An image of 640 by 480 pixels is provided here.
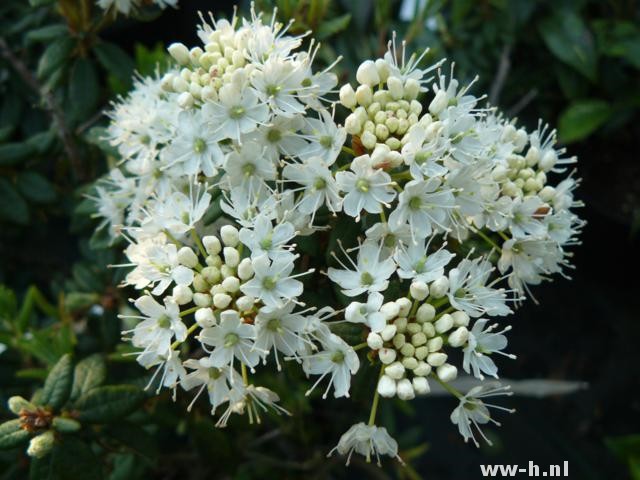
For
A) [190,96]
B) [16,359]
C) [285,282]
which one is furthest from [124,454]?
[190,96]

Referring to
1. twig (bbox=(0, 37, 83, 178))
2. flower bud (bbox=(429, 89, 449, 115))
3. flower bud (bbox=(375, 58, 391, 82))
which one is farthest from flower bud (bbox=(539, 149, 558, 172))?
twig (bbox=(0, 37, 83, 178))

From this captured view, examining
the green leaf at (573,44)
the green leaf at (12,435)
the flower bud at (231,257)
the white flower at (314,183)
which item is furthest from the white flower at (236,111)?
the green leaf at (573,44)

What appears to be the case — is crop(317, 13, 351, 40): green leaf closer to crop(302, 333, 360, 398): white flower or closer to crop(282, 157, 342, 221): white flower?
crop(282, 157, 342, 221): white flower

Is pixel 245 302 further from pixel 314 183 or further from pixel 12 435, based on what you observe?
pixel 12 435

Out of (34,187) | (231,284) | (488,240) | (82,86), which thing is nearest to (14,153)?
(34,187)

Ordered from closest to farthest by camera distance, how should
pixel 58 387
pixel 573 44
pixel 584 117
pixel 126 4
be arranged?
pixel 58 387, pixel 126 4, pixel 573 44, pixel 584 117

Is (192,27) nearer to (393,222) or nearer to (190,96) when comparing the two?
(190,96)
